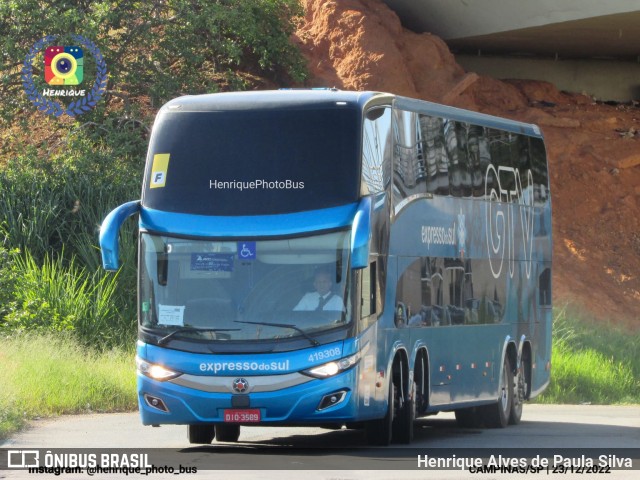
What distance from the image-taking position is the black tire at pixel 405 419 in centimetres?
1669

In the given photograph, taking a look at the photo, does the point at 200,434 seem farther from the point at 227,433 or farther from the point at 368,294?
the point at 368,294

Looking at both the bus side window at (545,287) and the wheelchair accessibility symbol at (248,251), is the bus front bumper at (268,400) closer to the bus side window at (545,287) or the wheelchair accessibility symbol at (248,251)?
the wheelchair accessibility symbol at (248,251)

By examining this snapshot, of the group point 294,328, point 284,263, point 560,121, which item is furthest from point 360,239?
point 560,121

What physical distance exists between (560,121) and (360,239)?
83.9 ft

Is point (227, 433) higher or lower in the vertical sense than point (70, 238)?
lower

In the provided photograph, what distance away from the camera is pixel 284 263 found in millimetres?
15359

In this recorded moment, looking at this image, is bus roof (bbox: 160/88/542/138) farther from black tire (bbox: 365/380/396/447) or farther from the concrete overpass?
the concrete overpass

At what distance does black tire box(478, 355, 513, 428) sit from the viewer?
2081 centimetres

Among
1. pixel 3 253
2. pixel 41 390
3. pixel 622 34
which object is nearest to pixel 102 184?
pixel 3 253

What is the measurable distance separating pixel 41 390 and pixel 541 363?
823 cm

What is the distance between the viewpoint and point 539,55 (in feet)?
134

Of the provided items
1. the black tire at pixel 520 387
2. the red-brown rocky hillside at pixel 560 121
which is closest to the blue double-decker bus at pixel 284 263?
the black tire at pixel 520 387

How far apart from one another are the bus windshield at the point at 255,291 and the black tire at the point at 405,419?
1.94 meters

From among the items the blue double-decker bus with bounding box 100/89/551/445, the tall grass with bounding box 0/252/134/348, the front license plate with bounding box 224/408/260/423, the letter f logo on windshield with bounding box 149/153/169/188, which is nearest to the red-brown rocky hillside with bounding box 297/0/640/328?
the tall grass with bounding box 0/252/134/348
